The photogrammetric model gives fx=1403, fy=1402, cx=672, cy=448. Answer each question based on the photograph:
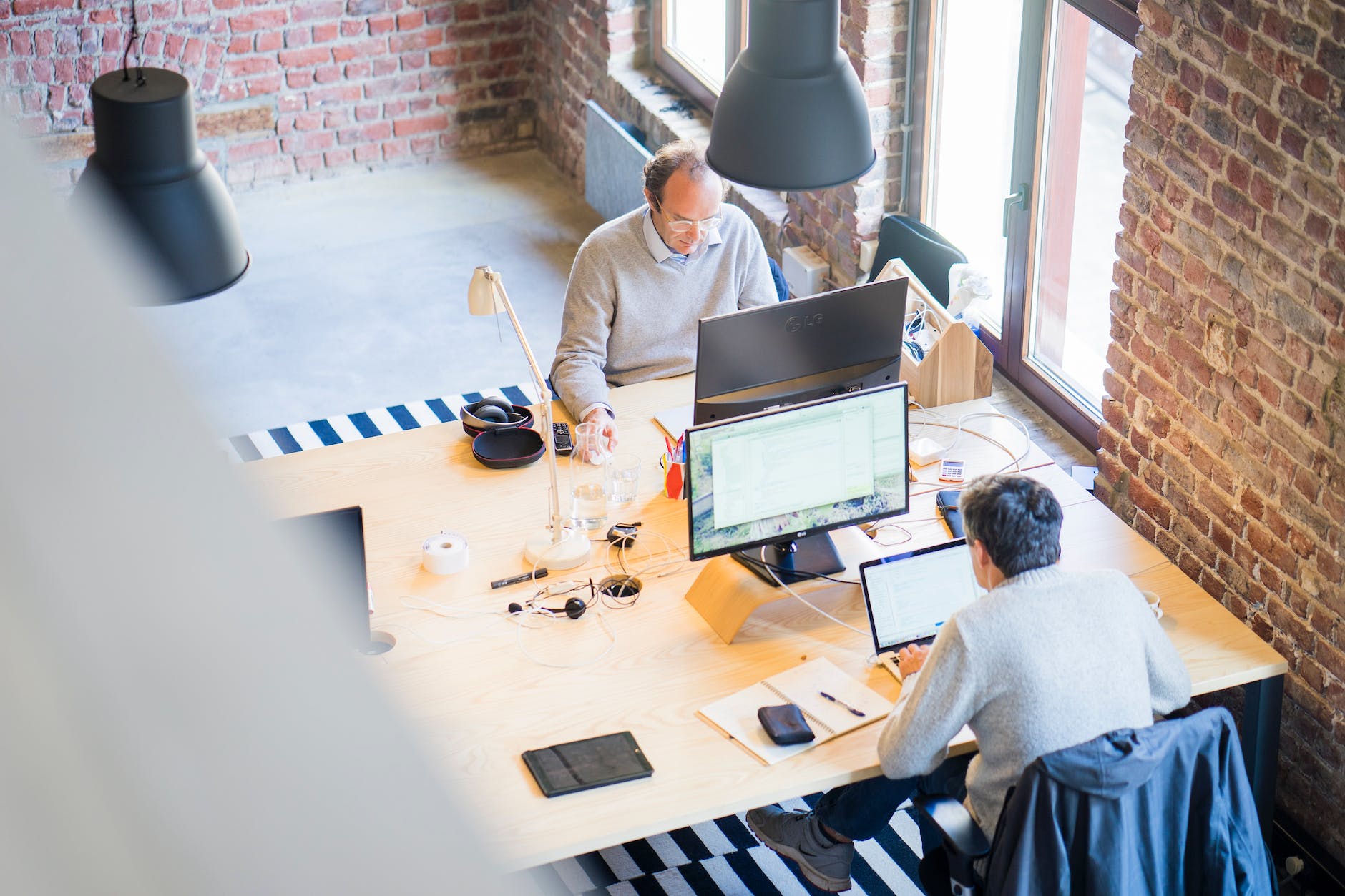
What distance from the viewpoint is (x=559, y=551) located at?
3004 mm

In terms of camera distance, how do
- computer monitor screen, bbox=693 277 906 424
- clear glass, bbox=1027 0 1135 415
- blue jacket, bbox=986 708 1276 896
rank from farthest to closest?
clear glass, bbox=1027 0 1135 415
computer monitor screen, bbox=693 277 906 424
blue jacket, bbox=986 708 1276 896

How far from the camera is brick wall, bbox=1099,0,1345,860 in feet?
8.84

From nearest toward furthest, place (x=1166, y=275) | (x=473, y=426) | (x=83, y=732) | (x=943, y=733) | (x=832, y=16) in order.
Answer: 1. (x=83, y=732)
2. (x=943, y=733)
3. (x=832, y=16)
4. (x=1166, y=275)
5. (x=473, y=426)

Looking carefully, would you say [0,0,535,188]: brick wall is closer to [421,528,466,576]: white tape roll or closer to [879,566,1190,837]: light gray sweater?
[421,528,466,576]: white tape roll

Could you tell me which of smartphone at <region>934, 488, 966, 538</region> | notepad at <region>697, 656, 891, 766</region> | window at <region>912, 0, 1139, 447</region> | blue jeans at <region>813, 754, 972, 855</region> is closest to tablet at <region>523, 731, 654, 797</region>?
notepad at <region>697, 656, 891, 766</region>

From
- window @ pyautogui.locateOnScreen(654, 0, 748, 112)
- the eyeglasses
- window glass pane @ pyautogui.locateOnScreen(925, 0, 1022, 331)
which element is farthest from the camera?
window @ pyautogui.locateOnScreen(654, 0, 748, 112)

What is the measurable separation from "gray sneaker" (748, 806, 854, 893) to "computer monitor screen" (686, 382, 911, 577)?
1.77ft

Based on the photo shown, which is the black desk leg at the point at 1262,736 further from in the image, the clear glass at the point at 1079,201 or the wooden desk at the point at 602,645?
the clear glass at the point at 1079,201

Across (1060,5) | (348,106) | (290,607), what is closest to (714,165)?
(1060,5)

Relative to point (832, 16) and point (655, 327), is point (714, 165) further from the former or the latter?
point (655, 327)

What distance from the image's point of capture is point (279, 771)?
0.67ft

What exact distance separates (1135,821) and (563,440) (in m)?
1.63

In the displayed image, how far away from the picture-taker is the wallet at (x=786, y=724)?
249 centimetres

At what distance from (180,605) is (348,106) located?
6976 mm
